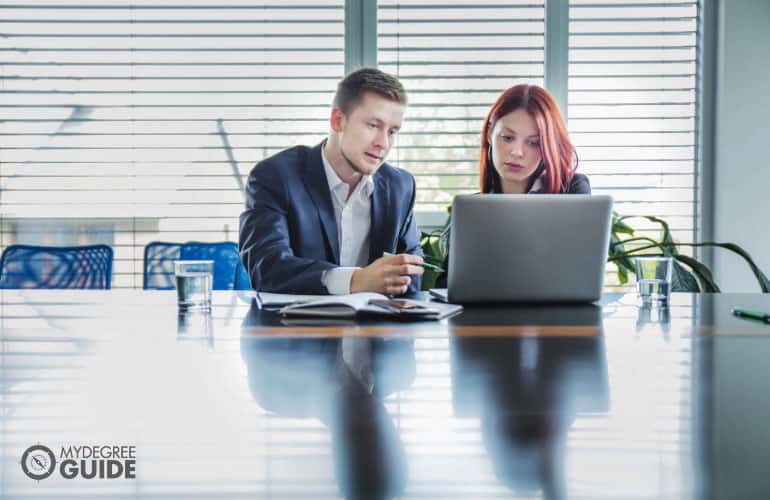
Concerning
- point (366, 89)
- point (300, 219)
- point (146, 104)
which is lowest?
point (300, 219)

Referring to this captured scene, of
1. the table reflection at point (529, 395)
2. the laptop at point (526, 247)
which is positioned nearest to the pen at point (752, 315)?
the laptop at point (526, 247)

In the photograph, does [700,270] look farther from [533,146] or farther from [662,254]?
[533,146]

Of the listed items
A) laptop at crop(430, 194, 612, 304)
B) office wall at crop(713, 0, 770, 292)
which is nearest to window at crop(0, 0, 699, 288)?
office wall at crop(713, 0, 770, 292)

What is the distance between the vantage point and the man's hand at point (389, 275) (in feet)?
4.88

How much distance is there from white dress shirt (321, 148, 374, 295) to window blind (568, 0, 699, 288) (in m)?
1.76

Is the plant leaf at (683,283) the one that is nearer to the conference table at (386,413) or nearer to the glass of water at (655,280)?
the glass of water at (655,280)

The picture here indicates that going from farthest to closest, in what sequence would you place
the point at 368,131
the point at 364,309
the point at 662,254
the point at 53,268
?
1. the point at 53,268
2. the point at 662,254
3. the point at 368,131
4. the point at 364,309

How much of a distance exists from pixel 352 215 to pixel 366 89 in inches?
17.2

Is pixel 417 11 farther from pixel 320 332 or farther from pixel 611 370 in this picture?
pixel 611 370

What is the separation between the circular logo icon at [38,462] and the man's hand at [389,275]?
97cm

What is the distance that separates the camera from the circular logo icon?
542 millimetres

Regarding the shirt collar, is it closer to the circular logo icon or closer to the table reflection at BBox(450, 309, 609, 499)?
the table reflection at BBox(450, 309, 609, 499)

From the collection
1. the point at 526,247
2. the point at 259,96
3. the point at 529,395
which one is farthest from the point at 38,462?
the point at 259,96

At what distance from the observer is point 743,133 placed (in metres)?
3.41
